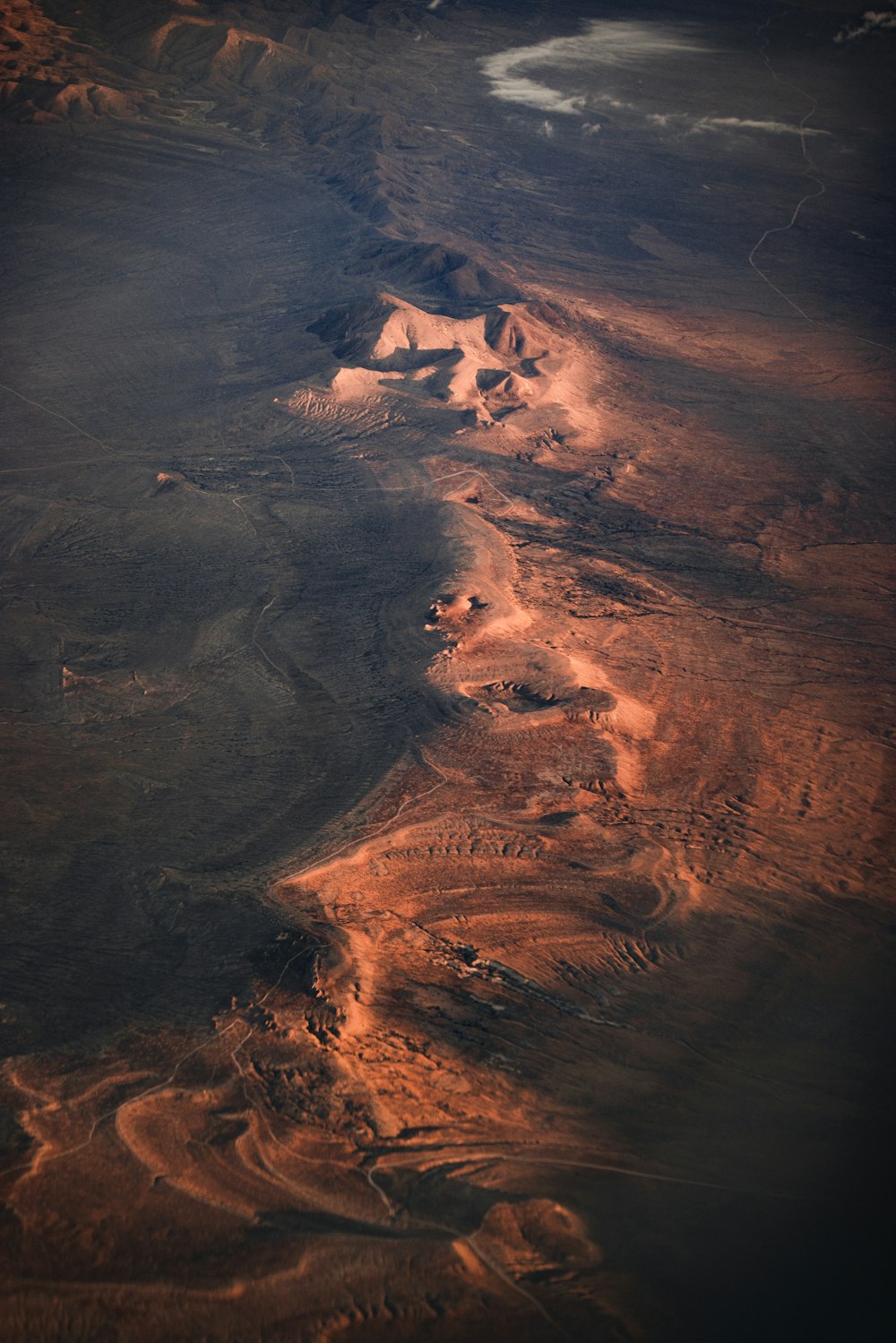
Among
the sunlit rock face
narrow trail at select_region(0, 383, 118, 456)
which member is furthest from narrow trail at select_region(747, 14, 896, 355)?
narrow trail at select_region(0, 383, 118, 456)

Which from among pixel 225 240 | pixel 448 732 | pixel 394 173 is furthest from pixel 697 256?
pixel 448 732

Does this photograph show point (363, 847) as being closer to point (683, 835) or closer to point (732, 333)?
point (683, 835)

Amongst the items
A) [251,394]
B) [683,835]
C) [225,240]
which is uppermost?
[225,240]

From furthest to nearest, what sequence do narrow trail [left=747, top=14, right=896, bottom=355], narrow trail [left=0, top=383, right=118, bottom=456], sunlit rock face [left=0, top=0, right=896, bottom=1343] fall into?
narrow trail [left=747, top=14, right=896, bottom=355]
narrow trail [left=0, top=383, right=118, bottom=456]
sunlit rock face [left=0, top=0, right=896, bottom=1343]

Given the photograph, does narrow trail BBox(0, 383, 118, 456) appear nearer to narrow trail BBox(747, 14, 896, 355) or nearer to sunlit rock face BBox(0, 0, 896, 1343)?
sunlit rock face BBox(0, 0, 896, 1343)

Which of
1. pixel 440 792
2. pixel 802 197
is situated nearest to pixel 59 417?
pixel 440 792

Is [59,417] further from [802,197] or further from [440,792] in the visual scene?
[802,197]
